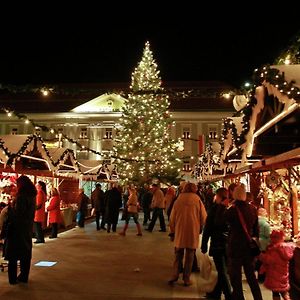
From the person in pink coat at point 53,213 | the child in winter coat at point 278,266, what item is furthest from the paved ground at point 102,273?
the child in winter coat at point 278,266

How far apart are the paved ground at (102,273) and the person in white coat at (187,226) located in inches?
15.4

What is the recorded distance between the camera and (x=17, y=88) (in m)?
14.0

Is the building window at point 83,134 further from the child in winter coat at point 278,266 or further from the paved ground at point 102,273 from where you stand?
the child in winter coat at point 278,266

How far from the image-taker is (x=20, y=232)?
7.80 meters

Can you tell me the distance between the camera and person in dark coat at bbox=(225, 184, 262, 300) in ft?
20.0

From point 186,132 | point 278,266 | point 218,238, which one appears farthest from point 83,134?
point 278,266

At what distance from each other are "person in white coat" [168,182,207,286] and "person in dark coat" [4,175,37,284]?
265 centimetres

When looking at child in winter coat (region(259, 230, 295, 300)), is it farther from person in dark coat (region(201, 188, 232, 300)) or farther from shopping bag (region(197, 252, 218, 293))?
shopping bag (region(197, 252, 218, 293))

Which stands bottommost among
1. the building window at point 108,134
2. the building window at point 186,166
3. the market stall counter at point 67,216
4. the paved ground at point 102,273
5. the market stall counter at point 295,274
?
the paved ground at point 102,273

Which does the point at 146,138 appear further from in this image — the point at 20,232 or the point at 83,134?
the point at 20,232

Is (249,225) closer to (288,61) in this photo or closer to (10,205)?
(288,61)

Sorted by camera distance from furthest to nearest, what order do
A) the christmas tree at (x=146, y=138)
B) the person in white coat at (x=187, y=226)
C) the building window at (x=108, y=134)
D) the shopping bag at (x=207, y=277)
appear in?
1. the building window at (x=108, y=134)
2. the christmas tree at (x=146, y=138)
3. the person in white coat at (x=187, y=226)
4. the shopping bag at (x=207, y=277)

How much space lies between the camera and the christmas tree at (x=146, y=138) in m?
35.3

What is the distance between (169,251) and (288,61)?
6.42 metres
